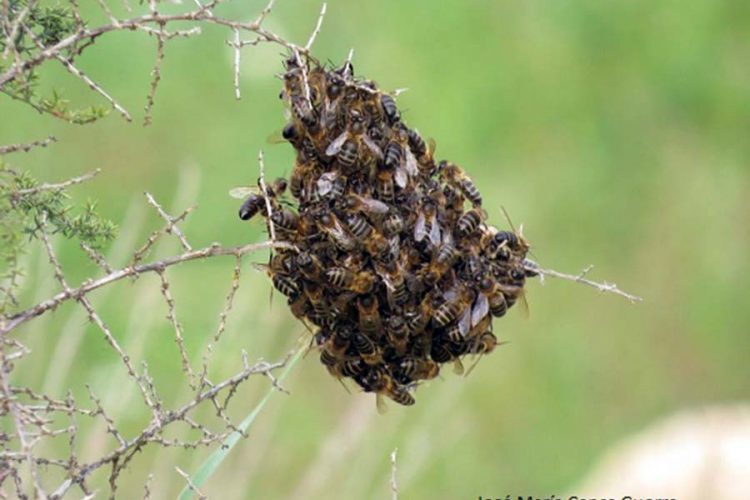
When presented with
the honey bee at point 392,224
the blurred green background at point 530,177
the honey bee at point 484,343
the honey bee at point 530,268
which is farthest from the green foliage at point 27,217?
the blurred green background at point 530,177

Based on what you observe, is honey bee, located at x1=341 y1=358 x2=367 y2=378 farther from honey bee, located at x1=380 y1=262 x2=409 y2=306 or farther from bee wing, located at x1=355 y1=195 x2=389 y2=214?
bee wing, located at x1=355 y1=195 x2=389 y2=214

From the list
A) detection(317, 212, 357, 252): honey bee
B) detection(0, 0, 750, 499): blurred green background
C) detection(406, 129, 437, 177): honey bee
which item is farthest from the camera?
detection(0, 0, 750, 499): blurred green background

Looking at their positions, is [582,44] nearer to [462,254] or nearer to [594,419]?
[594,419]

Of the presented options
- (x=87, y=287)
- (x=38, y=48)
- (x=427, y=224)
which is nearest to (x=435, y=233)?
(x=427, y=224)

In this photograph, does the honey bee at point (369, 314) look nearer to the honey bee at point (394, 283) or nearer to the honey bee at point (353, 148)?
the honey bee at point (394, 283)

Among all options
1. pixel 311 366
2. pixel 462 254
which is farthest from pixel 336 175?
pixel 311 366

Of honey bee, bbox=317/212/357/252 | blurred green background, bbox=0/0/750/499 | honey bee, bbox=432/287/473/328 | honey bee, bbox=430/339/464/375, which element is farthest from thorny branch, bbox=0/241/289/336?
blurred green background, bbox=0/0/750/499

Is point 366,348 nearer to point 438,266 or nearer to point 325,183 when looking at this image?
point 438,266

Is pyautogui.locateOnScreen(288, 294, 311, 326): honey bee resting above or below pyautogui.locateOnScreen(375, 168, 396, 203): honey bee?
below

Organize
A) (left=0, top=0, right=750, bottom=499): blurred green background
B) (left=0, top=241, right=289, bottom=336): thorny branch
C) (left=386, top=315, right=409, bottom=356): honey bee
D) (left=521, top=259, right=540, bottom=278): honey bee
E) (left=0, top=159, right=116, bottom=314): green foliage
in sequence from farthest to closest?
(left=0, top=0, right=750, bottom=499): blurred green background → (left=521, top=259, right=540, bottom=278): honey bee → (left=386, top=315, right=409, bottom=356): honey bee → (left=0, top=159, right=116, bottom=314): green foliage → (left=0, top=241, right=289, bottom=336): thorny branch
